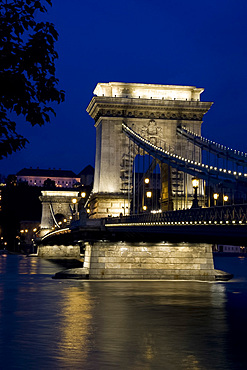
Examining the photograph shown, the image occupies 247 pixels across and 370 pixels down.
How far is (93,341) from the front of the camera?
2583 cm

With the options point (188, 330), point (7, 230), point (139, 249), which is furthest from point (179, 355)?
point (7, 230)

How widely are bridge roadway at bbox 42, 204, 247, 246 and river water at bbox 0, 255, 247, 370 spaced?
4099 millimetres

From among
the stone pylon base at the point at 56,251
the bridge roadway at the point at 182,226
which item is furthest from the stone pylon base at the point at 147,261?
the stone pylon base at the point at 56,251

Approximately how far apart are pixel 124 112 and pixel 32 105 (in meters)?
65.4

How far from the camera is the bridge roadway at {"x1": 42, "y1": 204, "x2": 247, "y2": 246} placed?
2653cm

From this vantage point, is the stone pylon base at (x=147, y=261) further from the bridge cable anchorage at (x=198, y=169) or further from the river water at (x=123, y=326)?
the bridge cable anchorage at (x=198, y=169)

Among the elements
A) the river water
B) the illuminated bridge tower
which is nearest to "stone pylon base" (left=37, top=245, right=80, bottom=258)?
the illuminated bridge tower

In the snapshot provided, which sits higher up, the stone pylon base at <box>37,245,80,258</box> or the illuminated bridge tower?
the illuminated bridge tower

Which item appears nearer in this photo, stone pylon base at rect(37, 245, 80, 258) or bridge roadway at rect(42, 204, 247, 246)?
bridge roadway at rect(42, 204, 247, 246)

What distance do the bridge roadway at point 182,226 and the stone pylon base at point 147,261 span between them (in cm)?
146

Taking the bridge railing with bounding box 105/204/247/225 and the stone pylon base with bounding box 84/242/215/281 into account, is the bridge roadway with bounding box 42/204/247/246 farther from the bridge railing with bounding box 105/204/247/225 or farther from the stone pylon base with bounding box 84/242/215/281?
the stone pylon base with bounding box 84/242/215/281

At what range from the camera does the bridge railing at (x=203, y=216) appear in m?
26.0

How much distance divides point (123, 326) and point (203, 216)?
6.44 metres

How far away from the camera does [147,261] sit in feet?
180
